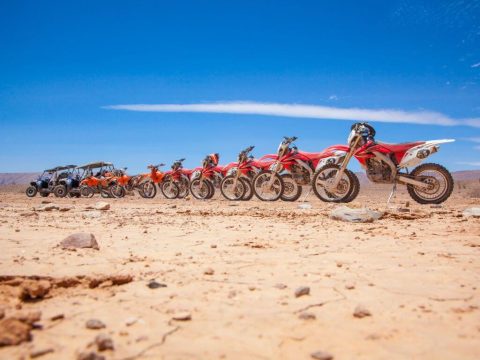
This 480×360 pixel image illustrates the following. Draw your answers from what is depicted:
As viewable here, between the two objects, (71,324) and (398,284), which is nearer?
(71,324)

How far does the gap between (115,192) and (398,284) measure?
2128 cm

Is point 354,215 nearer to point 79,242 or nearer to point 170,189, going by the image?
point 79,242

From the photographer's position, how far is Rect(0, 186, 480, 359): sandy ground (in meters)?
1.82

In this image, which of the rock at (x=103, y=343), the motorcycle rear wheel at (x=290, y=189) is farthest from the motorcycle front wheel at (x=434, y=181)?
the rock at (x=103, y=343)

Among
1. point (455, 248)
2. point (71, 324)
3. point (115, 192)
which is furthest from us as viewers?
point (115, 192)

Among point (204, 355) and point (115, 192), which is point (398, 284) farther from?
point (115, 192)

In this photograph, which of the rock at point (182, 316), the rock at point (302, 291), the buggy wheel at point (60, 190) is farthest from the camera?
the buggy wheel at point (60, 190)

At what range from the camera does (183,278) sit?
9.62ft

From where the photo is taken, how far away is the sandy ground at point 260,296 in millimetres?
1816

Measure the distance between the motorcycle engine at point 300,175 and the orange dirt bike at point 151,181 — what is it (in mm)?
8424

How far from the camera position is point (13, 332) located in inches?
73.2

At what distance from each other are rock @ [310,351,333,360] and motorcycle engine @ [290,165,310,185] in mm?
10395

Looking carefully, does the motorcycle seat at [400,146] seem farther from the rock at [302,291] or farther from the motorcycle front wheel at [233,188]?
the rock at [302,291]

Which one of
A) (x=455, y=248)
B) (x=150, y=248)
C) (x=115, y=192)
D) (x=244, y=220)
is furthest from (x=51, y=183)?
(x=455, y=248)
